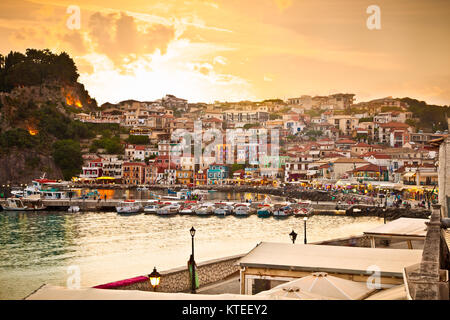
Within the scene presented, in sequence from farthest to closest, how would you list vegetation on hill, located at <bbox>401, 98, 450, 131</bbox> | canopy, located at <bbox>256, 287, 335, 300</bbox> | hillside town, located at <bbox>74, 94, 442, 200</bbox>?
1. vegetation on hill, located at <bbox>401, 98, 450, 131</bbox>
2. hillside town, located at <bbox>74, 94, 442, 200</bbox>
3. canopy, located at <bbox>256, 287, 335, 300</bbox>

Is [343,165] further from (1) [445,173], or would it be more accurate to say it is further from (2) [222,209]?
(1) [445,173]

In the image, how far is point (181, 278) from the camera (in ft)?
29.7

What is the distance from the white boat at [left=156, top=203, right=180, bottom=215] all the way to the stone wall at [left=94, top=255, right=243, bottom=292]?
23.1 meters

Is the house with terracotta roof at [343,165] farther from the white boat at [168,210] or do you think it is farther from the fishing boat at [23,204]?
the fishing boat at [23,204]

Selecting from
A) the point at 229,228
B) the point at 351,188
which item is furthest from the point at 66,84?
the point at 229,228

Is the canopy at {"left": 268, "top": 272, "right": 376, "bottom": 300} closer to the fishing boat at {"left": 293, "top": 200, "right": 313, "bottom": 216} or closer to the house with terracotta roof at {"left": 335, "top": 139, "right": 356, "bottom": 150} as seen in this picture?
the fishing boat at {"left": 293, "top": 200, "right": 313, "bottom": 216}

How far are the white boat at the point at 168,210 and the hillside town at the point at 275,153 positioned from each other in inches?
575

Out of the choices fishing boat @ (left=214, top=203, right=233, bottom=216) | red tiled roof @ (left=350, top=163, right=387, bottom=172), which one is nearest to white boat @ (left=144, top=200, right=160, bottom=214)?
fishing boat @ (left=214, top=203, right=233, bottom=216)

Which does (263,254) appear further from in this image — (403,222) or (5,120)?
(5,120)

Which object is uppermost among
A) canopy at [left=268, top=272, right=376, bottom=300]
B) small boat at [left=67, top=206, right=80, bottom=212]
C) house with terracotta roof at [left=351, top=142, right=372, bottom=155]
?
house with terracotta roof at [left=351, top=142, right=372, bottom=155]

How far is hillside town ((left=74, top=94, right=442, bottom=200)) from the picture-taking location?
4962 cm

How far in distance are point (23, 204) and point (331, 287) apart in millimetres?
35349

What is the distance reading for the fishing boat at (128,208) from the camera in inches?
1352
